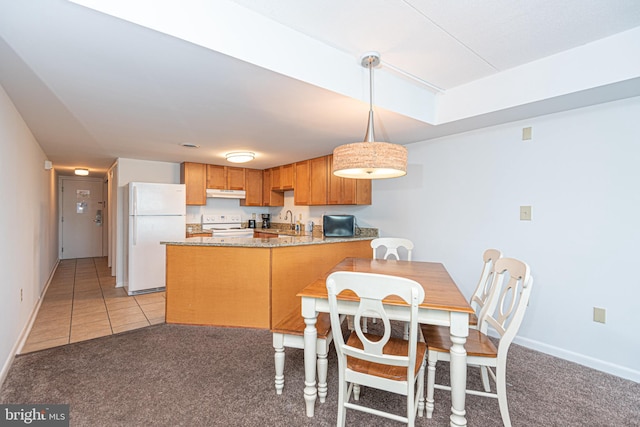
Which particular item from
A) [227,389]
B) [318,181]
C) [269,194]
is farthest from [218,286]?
[269,194]

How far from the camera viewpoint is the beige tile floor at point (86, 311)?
2803mm

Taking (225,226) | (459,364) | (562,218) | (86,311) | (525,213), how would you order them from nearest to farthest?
(459,364)
(562,218)
(525,213)
(86,311)
(225,226)

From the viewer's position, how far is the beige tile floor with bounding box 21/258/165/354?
2803 mm

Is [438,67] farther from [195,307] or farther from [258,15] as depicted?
[195,307]

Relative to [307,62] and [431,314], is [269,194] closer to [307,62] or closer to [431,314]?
[307,62]

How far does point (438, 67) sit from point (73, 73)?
2549 millimetres

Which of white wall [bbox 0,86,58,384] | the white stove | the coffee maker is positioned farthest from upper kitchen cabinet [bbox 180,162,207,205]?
white wall [bbox 0,86,58,384]

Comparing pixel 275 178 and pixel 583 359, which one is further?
pixel 275 178

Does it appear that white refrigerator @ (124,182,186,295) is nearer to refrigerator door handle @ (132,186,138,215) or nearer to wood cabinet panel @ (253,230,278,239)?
refrigerator door handle @ (132,186,138,215)

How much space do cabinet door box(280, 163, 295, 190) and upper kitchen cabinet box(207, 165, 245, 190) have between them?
2.66ft

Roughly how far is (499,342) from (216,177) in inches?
186

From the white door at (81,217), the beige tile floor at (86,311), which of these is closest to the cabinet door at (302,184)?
the beige tile floor at (86,311)

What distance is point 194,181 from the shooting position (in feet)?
16.2

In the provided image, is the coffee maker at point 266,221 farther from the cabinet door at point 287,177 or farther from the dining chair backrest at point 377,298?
the dining chair backrest at point 377,298
